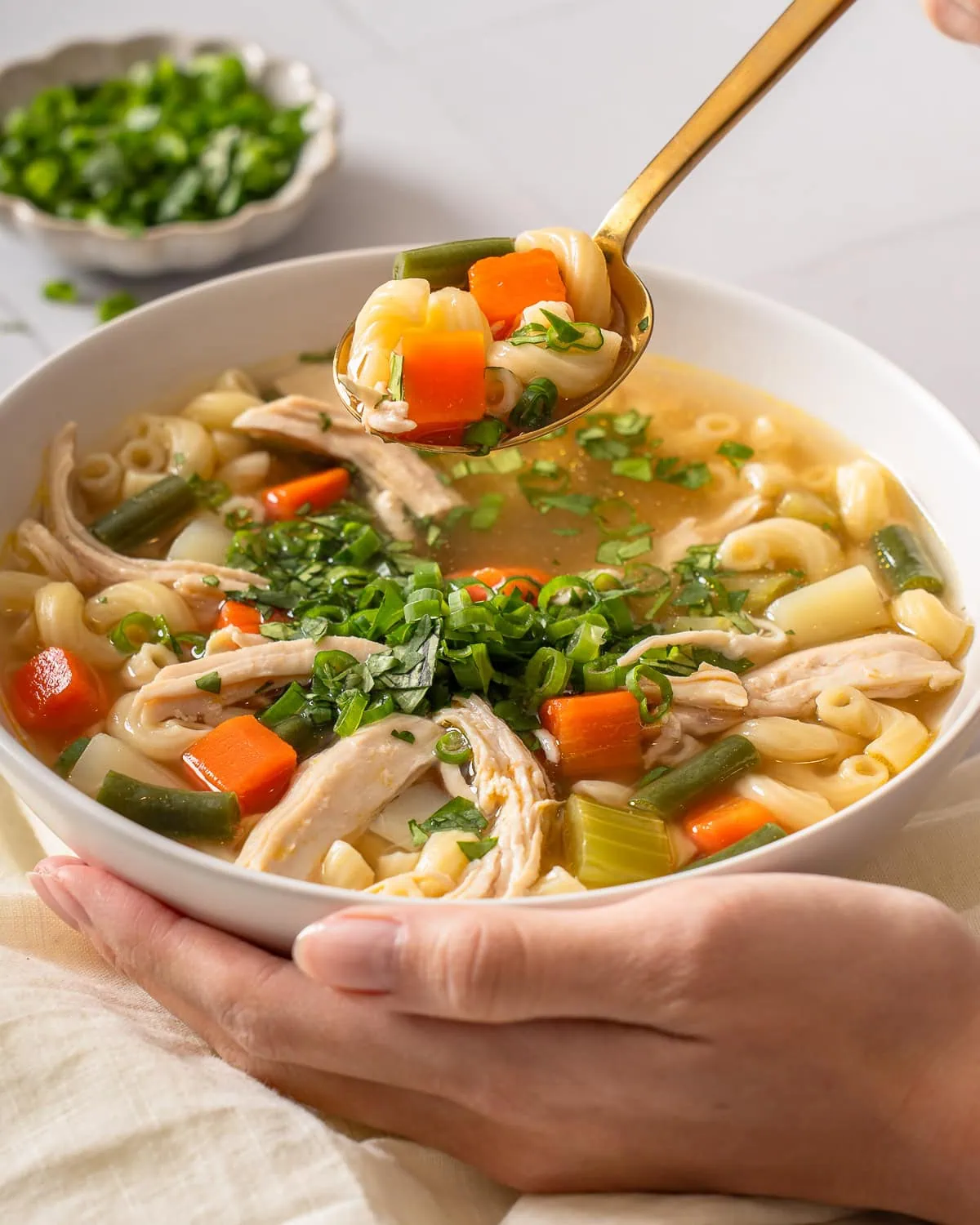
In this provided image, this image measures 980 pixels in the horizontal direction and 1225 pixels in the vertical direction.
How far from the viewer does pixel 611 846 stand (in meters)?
2.40

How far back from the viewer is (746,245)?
15.5 feet

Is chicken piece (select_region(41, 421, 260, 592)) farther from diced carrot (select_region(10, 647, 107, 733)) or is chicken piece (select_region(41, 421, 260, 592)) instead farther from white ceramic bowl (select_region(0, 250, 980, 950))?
diced carrot (select_region(10, 647, 107, 733))

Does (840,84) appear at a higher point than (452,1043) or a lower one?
higher

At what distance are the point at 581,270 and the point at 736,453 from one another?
2.42 ft

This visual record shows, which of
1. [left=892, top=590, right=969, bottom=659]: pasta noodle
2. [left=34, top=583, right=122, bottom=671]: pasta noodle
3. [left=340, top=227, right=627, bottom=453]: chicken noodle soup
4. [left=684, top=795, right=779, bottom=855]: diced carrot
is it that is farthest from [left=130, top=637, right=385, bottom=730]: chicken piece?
[left=892, top=590, right=969, bottom=659]: pasta noodle

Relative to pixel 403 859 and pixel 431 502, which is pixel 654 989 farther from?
pixel 431 502

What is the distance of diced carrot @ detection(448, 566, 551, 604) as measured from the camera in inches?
114

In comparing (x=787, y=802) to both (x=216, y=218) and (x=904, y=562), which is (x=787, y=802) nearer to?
(x=904, y=562)

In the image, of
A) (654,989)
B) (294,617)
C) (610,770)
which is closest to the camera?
(654,989)

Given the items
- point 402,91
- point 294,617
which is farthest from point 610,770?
point 402,91

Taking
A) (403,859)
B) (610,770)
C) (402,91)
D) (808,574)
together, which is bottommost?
(402,91)

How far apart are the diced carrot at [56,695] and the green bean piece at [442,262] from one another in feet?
3.42

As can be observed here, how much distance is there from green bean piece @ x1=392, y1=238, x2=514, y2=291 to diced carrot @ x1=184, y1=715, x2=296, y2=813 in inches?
39.3

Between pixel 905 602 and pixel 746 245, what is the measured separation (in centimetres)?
217
